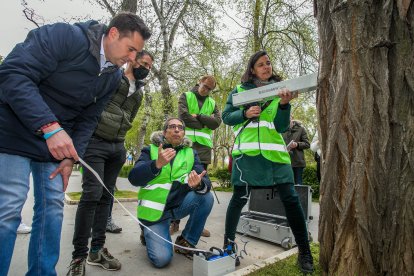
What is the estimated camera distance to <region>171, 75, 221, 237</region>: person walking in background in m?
4.26

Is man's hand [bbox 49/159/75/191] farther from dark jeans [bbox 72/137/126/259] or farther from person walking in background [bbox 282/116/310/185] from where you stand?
person walking in background [bbox 282/116/310/185]

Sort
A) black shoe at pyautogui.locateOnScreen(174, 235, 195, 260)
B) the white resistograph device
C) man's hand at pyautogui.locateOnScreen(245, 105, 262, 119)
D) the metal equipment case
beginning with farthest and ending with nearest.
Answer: the metal equipment case, black shoe at pyautogui.locateOnScreen(174, 235, 195, 260), man's hand at pyautogui.locateOnScreen(245, 105, 262, 119), the white resistograph device

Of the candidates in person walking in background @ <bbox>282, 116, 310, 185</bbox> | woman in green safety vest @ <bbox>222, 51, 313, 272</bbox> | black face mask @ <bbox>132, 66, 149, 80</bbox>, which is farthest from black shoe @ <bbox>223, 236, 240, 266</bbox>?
person walking in background @ <bbox>282, 116, 310, 185</bbox>

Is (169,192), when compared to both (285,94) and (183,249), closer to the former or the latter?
(183,249)

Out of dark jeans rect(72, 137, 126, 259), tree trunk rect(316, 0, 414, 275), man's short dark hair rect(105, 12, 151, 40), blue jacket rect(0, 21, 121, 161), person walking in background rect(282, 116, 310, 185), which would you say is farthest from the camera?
person walking in background rect(282, 116, 310, 185)

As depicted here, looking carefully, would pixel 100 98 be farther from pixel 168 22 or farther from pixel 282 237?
pixel 168 22

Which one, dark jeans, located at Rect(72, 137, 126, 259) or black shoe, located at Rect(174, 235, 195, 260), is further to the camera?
black shoe, located at Rect(174, 235, 195, 260)

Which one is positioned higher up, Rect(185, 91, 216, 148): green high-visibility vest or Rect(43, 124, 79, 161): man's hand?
Rect(185, 91, 216, 148): green high-visibility vest

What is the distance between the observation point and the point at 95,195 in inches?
106

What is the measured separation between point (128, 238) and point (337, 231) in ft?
8.67

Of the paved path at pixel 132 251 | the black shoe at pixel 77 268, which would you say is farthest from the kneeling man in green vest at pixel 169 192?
the black shoe at pixel 77 268

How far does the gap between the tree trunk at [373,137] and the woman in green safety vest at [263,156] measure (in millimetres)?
617

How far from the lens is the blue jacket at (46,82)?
1.64 m

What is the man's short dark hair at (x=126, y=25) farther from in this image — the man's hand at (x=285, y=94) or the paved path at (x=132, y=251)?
the paved path at (x=132, y=251)
